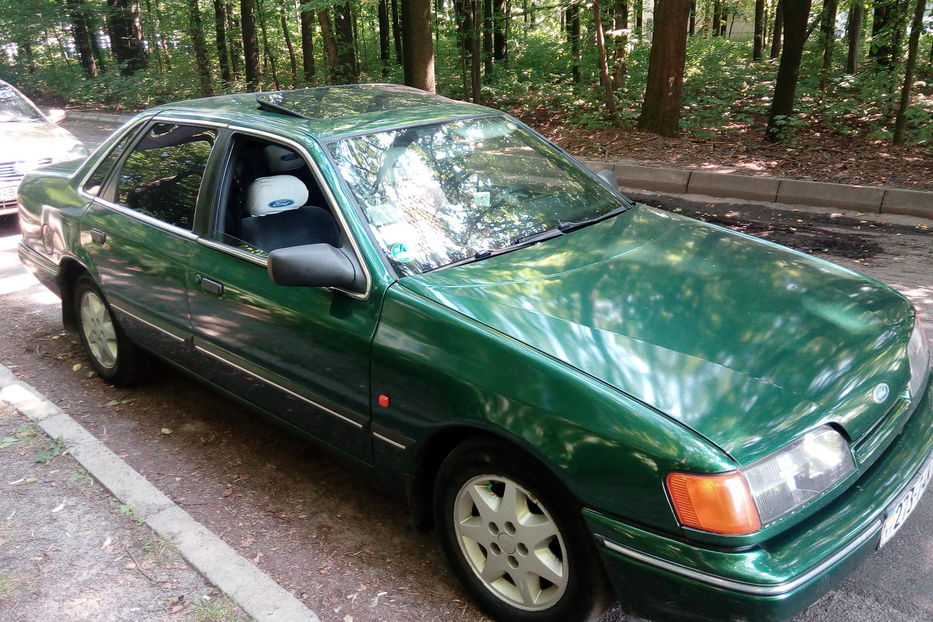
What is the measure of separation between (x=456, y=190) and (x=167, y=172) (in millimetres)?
1635

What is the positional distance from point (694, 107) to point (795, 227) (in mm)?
5695

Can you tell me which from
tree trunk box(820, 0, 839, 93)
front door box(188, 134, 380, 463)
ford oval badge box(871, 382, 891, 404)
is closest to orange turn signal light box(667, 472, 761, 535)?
ford oval badge box(871, 382, 891, 404)

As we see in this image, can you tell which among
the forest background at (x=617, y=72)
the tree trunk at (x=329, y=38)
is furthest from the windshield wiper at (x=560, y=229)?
the tree trunk at (x=329, y=38)

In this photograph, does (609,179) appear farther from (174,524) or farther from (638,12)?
(638,12)

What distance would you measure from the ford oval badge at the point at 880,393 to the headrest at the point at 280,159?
7.96ft

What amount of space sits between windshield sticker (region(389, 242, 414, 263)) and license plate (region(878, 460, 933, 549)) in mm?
1789

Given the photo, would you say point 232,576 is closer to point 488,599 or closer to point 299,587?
point 299,587

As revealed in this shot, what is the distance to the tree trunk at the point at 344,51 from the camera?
18172 millimetres

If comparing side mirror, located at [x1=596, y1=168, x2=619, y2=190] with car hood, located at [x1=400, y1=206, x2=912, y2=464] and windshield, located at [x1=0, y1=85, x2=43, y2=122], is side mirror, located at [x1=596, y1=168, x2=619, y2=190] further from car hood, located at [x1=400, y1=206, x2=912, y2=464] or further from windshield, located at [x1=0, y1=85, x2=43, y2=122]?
windshield, located at [x1=0, y1=85, x2=43, y2=122]

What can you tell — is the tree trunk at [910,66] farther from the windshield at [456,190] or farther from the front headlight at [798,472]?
the front headlight at [798,472]

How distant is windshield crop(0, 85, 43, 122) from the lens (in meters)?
9.38

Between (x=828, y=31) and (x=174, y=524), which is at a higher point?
(x=828, y=31)

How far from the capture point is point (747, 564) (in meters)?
2.07

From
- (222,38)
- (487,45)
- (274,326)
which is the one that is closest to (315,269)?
(274,326)
